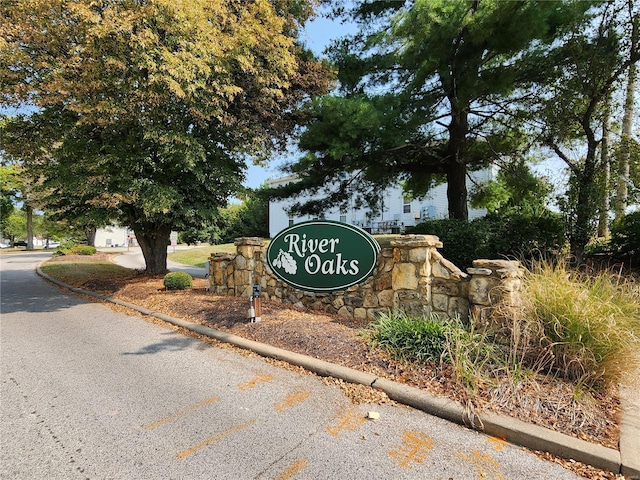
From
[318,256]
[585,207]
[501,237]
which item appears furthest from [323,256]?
[585,207]

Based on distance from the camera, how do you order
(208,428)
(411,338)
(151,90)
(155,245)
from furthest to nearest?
(155,245)
(151,90)
(411,338)
(208,428)

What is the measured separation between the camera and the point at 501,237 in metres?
8.72

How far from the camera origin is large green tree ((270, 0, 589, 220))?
22.4 ft

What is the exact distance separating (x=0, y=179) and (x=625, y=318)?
1598 inches

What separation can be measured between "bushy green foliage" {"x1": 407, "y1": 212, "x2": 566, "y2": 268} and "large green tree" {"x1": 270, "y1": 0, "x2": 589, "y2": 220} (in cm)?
170

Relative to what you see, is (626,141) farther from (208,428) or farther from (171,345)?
(171,345)

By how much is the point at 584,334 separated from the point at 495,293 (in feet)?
3.02

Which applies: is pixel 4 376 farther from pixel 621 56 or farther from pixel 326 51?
pixel 621 56

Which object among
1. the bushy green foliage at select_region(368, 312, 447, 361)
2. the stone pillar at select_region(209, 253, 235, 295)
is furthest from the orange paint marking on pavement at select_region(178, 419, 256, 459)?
the stone pillar at select_region(209, 253, 235, 295)

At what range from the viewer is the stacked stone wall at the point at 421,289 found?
396 cm

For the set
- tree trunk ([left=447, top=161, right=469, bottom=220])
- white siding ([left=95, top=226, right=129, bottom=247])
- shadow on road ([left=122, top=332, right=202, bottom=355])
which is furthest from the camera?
white siding ([left=95, top=226, right=129, bottom=247])

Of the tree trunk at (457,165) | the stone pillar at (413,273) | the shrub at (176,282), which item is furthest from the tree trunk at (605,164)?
the shrub at (176,282)

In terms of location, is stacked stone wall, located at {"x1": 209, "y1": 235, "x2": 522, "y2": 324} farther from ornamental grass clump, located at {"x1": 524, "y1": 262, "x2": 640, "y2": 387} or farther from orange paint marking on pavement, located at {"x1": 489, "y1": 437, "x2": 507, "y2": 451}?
orange paint marking on pavement, located at {"x1": 489, "y1": 437, "x2": 507, "y2": 451}

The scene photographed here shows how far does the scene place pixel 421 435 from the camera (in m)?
2.59
